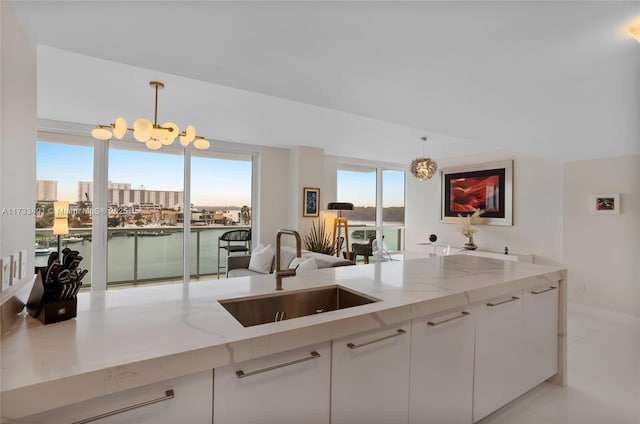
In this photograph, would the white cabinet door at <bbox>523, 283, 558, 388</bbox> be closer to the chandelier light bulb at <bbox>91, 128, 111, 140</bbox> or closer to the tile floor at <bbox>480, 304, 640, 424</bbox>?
the tile floor at <bbox>480, 304, 640, 424</bbox>

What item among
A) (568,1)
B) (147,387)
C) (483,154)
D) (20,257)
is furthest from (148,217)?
(483,154)

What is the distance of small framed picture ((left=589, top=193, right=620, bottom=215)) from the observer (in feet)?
12.6

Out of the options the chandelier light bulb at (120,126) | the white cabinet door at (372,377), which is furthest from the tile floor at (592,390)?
the chandelier light bulb at (120,126)

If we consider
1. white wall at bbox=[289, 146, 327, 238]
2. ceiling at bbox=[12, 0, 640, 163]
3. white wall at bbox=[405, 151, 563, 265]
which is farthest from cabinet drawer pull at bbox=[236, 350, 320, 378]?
white wall at bbox=[405, 151, 563, 265]

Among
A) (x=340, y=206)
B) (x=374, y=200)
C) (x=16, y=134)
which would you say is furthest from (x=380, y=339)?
(x=374, y=200)

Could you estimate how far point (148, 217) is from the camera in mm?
4770

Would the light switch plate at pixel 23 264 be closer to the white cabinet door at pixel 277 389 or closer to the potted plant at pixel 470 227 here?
the white cabinet door at pixel 277 389

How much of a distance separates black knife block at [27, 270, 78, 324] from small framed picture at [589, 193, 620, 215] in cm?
530

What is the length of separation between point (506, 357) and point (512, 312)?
0.27 metres

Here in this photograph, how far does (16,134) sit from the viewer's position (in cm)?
119

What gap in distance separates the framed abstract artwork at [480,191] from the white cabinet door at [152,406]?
5.31 meters

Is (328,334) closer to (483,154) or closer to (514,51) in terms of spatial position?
(514,51)

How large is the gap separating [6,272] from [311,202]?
4598mm

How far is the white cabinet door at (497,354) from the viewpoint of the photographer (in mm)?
1738
